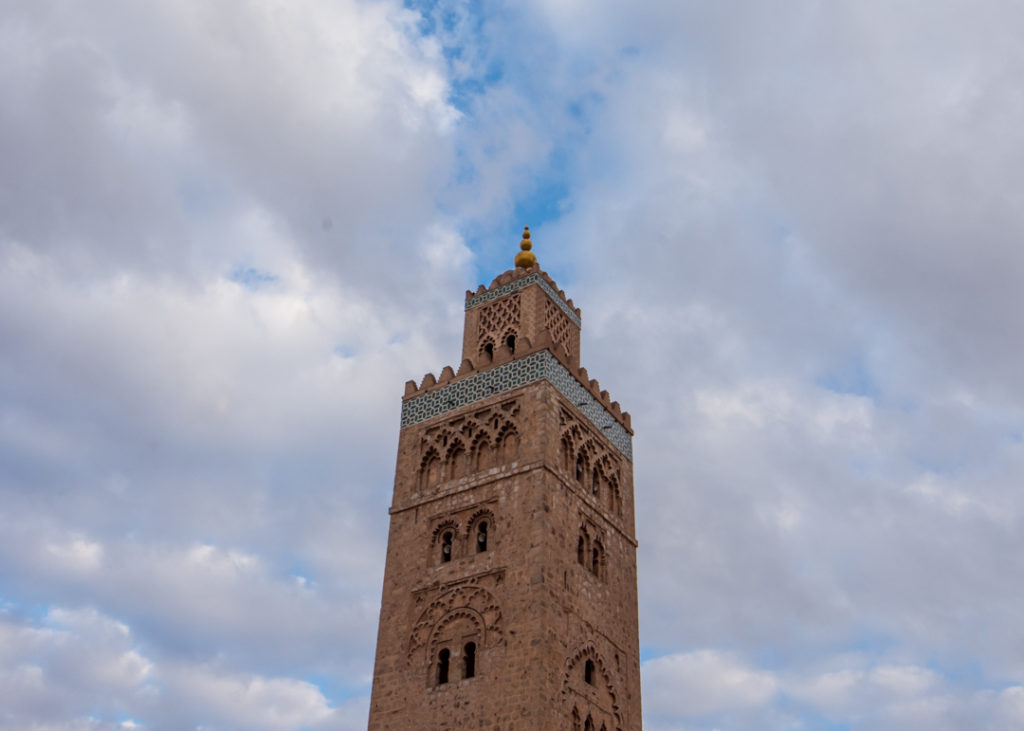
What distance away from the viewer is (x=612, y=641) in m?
24.5

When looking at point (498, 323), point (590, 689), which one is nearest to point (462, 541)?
point (590, 689)

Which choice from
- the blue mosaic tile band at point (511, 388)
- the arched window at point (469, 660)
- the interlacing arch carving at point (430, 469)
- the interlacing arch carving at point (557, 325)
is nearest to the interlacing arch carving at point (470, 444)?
the interlacing arch carving at point (430, 469)

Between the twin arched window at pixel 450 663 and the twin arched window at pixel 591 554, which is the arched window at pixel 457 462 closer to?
the twin arched window at pixel 591 554

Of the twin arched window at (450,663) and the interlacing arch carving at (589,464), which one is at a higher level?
the interlacing arch carving at (589,464)

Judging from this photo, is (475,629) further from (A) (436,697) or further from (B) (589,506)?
(B) (589,506)

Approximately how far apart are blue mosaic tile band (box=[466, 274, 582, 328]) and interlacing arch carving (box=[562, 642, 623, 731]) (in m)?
9.40

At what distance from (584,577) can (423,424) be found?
5586 millimetres

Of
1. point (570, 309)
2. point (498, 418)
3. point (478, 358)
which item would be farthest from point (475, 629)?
point (570, 309)

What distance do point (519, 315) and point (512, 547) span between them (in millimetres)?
6971

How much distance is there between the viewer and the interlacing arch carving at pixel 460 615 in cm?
2259

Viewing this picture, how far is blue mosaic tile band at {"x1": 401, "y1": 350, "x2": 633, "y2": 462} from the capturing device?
25.9 metres

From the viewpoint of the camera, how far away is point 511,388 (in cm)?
2594

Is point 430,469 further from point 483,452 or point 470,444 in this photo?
point 483,452

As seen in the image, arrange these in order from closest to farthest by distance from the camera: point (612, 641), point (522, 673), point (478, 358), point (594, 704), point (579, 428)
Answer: point (522, 673) → point (594, 704) → point (612, 641) → point (579, 428) → point (478, 358)
